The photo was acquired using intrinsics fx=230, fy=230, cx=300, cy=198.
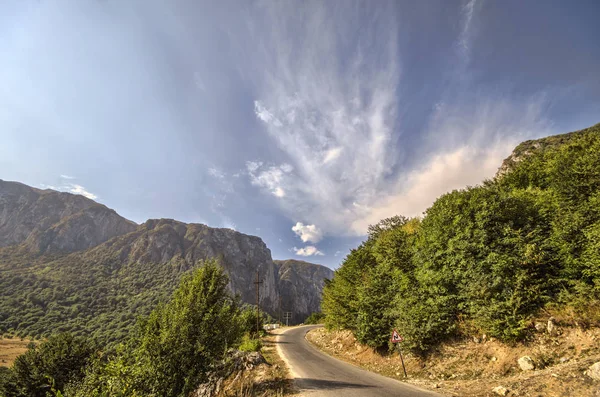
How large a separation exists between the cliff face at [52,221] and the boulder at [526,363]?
17595cm

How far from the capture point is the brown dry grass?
34.3 meters

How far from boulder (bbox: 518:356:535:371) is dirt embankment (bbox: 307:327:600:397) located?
0.14 meters

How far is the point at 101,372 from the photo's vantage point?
8.00 m

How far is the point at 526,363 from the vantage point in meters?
9.77

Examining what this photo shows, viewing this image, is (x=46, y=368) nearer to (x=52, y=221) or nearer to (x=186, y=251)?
(x=186, y=251)

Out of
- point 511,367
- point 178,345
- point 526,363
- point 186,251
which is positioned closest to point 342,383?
point 511,367

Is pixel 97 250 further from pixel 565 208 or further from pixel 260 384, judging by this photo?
pixel 565 208

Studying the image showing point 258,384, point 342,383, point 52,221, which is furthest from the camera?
point 52,221

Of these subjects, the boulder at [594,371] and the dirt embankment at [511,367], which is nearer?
the boulder at [594,371]

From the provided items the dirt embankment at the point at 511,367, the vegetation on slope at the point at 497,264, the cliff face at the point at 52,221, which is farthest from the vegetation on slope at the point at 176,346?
the cliff face at the point at 52,221

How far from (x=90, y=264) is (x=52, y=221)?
76602 millimetres

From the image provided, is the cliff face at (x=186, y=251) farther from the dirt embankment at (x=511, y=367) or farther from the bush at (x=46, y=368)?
the dirt embankment at (x=511, y=367)

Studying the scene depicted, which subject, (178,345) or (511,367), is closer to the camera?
(178,345)

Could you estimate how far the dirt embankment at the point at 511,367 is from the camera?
7.56 m
